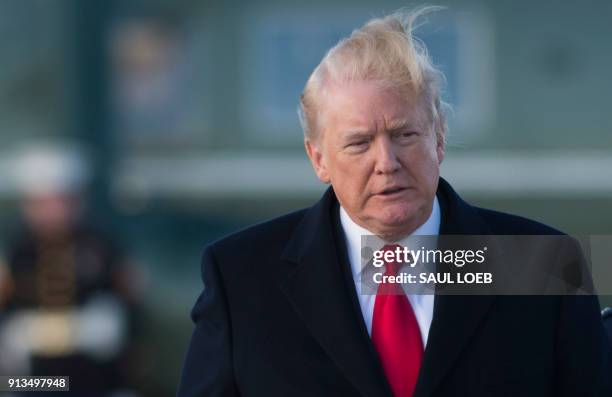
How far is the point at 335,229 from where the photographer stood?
7.33 feet

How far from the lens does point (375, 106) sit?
2074 millimetres

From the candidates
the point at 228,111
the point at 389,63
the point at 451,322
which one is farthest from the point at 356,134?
the point at 228,111

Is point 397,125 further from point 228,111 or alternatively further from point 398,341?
point 228,111

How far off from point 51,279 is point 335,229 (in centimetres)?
412

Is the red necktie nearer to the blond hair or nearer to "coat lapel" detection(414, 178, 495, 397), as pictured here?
"coat lapel" detection(414, 178, 495, 397)

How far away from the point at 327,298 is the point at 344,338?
88 millimetres

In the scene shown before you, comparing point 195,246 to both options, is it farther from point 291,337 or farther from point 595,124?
point 291,337

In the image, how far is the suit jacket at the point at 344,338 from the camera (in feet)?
6.81

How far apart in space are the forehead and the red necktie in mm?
241

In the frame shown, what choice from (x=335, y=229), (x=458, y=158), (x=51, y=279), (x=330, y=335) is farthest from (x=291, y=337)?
(x=458, y=158)

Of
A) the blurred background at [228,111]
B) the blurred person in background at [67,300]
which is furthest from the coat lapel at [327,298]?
the blurred background at [228,111]

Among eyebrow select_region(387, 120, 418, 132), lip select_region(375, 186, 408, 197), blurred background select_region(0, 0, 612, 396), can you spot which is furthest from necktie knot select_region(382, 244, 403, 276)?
blurred background select_region(0, 0, 612, 396)

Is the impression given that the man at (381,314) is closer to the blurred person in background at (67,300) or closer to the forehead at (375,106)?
the forehead at (375,106)

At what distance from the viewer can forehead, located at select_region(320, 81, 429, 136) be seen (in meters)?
2.07
